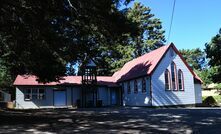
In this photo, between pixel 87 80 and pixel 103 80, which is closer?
pixel 87 80

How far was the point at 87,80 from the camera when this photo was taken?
43.4 meters

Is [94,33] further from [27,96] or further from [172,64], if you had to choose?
[27,96]

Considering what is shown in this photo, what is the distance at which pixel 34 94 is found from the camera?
44.2 meters

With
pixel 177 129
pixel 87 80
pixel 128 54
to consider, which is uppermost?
pixel 128 54

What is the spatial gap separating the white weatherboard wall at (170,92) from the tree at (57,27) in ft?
42.7

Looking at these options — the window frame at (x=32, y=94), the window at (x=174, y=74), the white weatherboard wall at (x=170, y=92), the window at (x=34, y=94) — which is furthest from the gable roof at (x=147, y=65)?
the window frame at (x=32, y=94)

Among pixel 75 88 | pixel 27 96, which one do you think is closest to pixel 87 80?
pixel 75 88

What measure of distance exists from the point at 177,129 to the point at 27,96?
32.1m

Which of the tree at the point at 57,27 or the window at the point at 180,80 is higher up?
the tree at the point at 57,27

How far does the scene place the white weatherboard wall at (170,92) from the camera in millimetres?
36844

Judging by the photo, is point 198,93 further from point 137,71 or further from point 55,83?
point 55,83

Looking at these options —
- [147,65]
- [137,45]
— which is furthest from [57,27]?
[137,45]

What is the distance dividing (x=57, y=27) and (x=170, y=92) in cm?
1961

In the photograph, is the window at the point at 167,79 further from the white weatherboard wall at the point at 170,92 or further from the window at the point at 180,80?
the window at the point at 180,80
